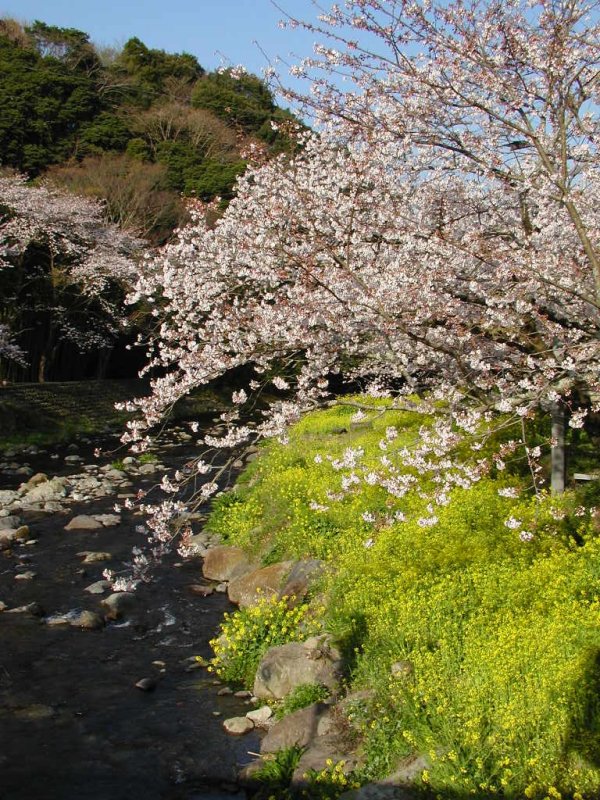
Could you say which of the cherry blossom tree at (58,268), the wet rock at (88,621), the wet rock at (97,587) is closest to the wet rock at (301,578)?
the wet rock at (88,621)

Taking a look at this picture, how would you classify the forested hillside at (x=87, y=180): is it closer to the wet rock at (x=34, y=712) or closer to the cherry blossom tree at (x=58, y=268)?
the cherry blossom tree at (x=58, y=268)

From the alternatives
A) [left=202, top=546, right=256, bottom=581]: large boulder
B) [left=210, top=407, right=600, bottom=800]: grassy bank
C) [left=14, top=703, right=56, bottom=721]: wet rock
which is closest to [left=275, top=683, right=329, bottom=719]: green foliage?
[left=210, top=407, right=600, bottom=800]: grassy bank

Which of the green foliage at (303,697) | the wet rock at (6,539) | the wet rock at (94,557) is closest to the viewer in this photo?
the green foliage at (303,697)

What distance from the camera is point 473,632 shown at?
274 inches

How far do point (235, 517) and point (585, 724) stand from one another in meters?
9.71

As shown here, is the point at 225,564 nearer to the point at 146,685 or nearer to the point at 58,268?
the point at 146,685

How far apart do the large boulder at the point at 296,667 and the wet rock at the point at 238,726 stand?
15.9 inches

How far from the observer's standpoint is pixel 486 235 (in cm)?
840

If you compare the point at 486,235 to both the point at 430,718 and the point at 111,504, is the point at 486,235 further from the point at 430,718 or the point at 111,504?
the point at 111,504

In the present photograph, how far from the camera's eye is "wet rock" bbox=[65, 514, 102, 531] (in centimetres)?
1545

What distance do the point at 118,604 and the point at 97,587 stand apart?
87 cm

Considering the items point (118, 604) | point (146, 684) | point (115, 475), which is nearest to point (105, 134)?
point (115, 475)

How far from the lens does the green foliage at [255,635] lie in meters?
9.02

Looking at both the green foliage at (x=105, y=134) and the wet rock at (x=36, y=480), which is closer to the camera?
the wet rock at (x=36, y=480)
